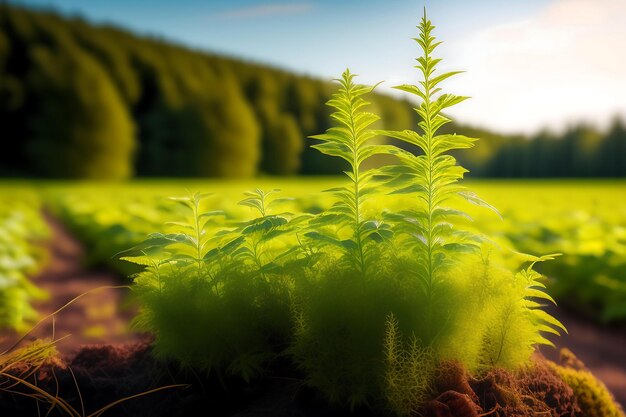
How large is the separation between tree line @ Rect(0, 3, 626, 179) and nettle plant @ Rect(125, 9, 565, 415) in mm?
29504

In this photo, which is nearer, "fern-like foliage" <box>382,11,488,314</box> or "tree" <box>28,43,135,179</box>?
"fern-like foliage" <box>382,11,488,314</box>

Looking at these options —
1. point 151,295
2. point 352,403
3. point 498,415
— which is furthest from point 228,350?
point 498,415

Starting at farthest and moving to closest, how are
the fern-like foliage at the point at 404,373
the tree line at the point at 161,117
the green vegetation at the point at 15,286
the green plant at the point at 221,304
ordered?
the tree line at the point at 161,117 → the green vegetation at the point at 15,286 → the green plant at the point at 221,304 → the fern-like foliage at the point at 404,373

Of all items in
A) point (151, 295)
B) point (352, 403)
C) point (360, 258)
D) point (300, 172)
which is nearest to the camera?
point (352, 403)

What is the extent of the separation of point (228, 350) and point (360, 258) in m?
0.46

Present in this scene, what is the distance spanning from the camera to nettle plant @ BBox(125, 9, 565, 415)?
130cm

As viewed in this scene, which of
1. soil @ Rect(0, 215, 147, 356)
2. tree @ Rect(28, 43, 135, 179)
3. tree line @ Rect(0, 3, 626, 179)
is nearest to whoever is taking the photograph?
soil @ Rect(0, 215, 147, 356)

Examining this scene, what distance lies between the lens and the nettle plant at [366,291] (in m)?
1.30

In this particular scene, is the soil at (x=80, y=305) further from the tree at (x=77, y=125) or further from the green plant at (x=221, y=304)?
the tree at (x=77, y=125)

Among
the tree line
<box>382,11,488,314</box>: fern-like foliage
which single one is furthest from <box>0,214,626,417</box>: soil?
the tree line

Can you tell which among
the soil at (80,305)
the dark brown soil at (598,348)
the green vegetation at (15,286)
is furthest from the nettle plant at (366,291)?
the green vegetation at (15,286)

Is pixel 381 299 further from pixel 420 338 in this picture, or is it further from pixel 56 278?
pixel 56 278

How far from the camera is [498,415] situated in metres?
1.32

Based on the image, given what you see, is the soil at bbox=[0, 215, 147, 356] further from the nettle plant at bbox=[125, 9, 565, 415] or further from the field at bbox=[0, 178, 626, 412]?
the nettle plant at bbox=[125, 9, 565, 415]
